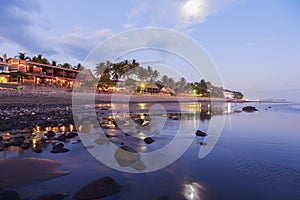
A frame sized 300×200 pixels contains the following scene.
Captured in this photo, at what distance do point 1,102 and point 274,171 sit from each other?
955 inches

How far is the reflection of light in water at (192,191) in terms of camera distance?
3.04 meters

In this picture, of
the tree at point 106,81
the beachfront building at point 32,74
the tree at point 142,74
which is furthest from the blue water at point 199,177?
the tree at point 142,74

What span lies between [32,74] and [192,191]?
50.1 m

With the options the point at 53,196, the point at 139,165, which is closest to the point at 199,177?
the point at 139,165

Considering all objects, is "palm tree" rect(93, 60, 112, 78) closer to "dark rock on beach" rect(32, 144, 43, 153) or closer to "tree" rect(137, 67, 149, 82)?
"tree" rect(137, 67, 149, 82)

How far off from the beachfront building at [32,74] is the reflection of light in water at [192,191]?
40.6 metres

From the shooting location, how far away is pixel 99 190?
293 cm

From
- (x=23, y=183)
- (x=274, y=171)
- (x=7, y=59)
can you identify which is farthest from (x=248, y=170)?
(x=7, y=59)

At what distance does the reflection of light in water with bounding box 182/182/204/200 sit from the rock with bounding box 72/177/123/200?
1155mm

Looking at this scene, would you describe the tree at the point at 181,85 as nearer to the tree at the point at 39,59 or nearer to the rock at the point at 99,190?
the tree at the point at 39,59

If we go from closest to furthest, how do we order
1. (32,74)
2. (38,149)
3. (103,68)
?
(38,149) → (32,74) → (103,68)

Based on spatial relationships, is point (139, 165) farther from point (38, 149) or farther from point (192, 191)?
point (38, 149)

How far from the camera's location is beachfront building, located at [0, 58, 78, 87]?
38.3 metres

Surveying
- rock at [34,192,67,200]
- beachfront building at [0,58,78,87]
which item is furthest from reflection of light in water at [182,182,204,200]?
beachfront building at [0,58,78,87]
